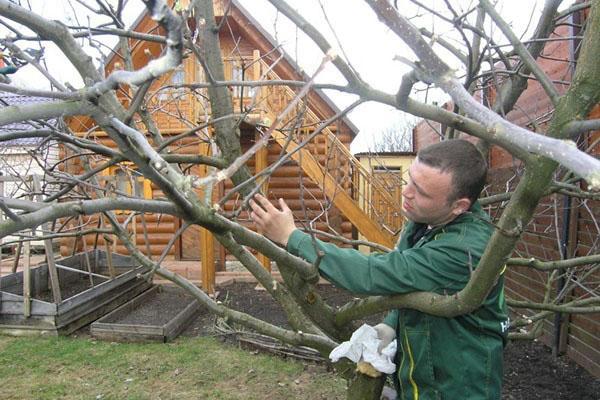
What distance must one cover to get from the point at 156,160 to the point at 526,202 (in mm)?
880

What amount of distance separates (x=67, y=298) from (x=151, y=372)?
2.76 meters

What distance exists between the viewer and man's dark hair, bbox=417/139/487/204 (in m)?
1.53

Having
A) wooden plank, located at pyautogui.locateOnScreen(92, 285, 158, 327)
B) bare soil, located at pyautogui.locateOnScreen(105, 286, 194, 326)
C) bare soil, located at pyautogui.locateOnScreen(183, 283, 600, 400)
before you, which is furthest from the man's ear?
wooden plank, located at pyautogui.locateOnScreen(92, 285, 158, 327)

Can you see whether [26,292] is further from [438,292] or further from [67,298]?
[438,292]

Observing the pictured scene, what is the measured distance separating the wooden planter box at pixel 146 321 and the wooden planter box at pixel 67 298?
0.41 meters

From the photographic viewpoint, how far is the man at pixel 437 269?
1.42 metres

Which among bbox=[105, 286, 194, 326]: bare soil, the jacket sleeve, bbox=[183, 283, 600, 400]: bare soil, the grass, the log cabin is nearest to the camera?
the jacket sleeve

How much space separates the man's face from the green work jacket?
0.04 m

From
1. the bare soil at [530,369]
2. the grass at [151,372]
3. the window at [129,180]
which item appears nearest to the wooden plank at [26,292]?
the grass at [151,372]

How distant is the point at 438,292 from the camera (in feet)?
4.76

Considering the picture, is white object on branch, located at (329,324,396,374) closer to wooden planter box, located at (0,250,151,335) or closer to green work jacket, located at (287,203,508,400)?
green work jacket, located at (287,203,508,400)

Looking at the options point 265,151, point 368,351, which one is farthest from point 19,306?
point 368,351

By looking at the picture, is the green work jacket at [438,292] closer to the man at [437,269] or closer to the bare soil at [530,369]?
the man at [437,269]

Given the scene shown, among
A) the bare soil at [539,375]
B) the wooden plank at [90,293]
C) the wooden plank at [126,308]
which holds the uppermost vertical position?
the wooden plank at [90,293]
